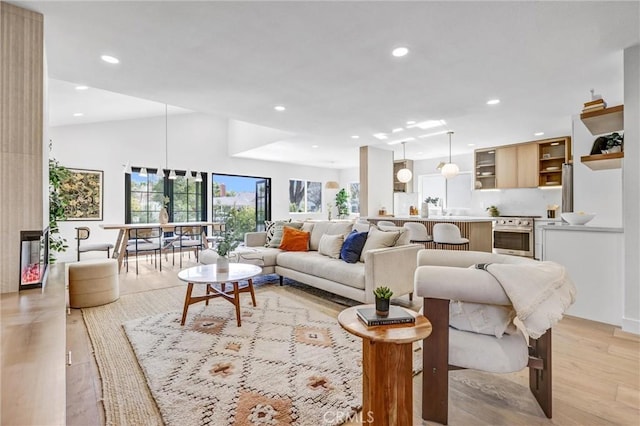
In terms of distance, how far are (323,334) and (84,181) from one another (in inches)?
249

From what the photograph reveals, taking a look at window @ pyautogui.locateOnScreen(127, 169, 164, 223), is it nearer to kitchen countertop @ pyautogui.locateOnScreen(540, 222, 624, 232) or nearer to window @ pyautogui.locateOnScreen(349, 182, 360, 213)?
window @ pyautogui.locateOnScreen(349, 182, 360, 213)

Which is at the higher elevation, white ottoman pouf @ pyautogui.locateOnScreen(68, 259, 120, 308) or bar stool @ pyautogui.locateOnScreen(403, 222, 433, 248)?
bar stool @ pyautogui.locateOnScreen(403, 222, 433, 248)

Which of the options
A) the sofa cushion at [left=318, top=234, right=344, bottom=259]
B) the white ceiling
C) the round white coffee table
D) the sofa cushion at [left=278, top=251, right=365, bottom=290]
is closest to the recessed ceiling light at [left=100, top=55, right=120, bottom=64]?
the white ceiling

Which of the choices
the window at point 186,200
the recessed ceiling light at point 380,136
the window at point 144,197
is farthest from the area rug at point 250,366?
the window at point 186,200

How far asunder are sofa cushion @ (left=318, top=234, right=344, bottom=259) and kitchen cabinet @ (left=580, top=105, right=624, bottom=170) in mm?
2749

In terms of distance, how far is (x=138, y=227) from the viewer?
5438 mm

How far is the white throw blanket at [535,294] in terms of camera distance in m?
1.41

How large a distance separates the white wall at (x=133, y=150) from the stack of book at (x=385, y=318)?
702cm

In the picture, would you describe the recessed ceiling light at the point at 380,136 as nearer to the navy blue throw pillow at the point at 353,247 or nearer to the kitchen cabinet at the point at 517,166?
the navy blue throw pillow at the point at 353,247

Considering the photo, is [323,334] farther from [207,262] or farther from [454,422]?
[207,262]

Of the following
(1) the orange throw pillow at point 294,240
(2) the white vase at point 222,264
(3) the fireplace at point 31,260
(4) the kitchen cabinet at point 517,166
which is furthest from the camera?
(4) the kitchen cabinet at point 517,166

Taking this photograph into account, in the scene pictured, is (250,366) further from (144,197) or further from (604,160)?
(144,197)

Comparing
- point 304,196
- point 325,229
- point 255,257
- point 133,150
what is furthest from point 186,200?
point 325,229

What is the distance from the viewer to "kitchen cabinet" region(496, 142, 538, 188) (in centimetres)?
671
